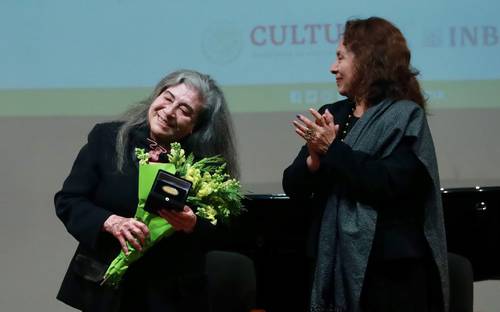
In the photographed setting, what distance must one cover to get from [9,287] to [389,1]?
2116 millimetres

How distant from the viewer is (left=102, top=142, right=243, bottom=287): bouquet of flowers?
2195 millimetres

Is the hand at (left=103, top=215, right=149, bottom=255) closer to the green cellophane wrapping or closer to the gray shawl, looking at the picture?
the green cellophane wrapping

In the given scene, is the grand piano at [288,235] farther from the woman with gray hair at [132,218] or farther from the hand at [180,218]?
the hand at [180,218]

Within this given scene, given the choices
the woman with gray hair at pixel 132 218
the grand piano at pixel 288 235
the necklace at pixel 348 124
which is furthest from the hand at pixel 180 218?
the grand piano at pixel 288 235

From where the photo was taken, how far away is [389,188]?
2291 millimetres

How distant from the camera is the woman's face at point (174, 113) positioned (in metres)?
2.37

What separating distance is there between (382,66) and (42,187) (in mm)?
1938

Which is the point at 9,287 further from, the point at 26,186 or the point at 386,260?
the point at 386,260

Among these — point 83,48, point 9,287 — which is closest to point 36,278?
point 9,287

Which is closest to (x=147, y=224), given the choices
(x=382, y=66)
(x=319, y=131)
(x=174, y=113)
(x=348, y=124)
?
(x=174, y=113)

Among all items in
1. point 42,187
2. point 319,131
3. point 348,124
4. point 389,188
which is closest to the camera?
point 389,188

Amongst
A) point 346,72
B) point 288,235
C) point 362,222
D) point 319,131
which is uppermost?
point 346,72

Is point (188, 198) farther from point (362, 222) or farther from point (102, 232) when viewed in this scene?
point (362, 222)

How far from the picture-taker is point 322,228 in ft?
7.89
